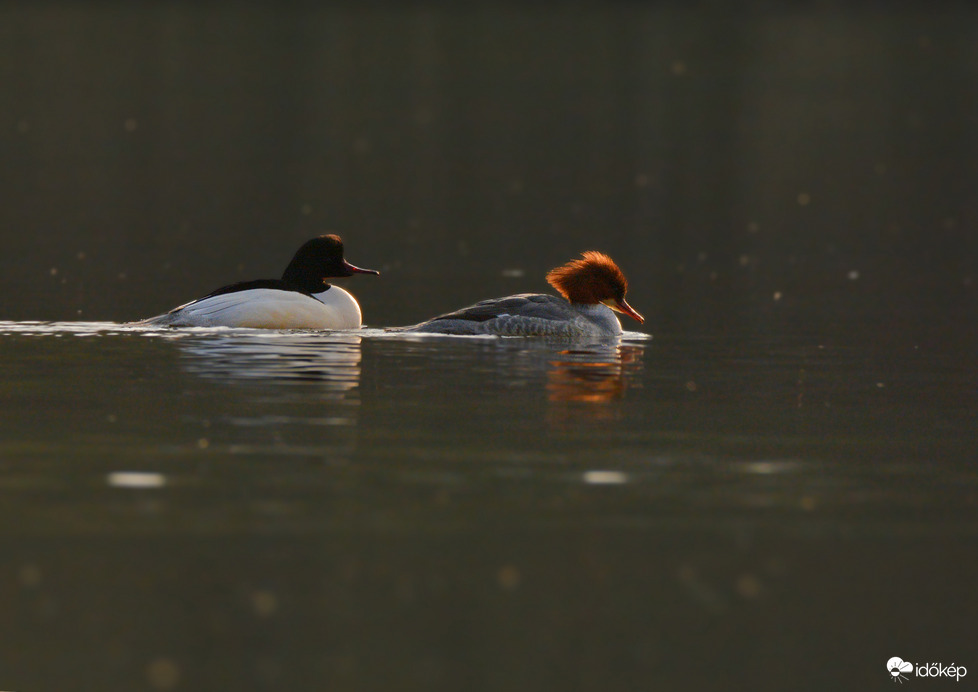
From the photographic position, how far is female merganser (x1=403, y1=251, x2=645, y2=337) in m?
16.4

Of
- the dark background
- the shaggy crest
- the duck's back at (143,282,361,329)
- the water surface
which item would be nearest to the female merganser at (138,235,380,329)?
the duck's back at (143,282,361,329)

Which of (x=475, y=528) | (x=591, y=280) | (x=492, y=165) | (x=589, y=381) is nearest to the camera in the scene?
(x=475, y=528)

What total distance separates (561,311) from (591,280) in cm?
68

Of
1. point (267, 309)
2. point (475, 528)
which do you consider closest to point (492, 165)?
point (267, 309)

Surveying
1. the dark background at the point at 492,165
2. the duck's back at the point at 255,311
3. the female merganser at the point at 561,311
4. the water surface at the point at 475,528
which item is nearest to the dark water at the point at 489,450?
the water surface at the point at 475,528

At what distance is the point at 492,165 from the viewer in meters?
41.7

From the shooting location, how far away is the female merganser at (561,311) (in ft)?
53.8

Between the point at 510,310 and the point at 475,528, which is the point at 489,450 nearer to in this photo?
the point at 475,528

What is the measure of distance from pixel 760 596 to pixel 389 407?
469cm

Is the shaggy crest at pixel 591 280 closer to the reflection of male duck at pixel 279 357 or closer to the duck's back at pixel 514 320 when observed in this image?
the duck's back at pixel 514 320

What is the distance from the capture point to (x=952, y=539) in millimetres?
8516

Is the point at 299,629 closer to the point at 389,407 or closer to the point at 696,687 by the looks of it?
the point at 696,687

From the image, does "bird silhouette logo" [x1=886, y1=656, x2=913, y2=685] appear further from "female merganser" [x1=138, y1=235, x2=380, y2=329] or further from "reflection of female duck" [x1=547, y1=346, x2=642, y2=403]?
"female merganser" [x1=138, y1=235, x2=380, y2=329]

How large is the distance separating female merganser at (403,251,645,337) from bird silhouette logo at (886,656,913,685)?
958 cm
